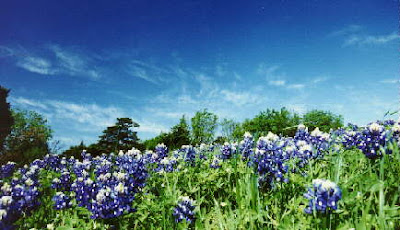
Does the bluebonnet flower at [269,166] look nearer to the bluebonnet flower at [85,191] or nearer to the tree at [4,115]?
the bluebonnet flower at [85,191]

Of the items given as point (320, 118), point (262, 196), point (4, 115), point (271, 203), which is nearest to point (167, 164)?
point (262, 196)

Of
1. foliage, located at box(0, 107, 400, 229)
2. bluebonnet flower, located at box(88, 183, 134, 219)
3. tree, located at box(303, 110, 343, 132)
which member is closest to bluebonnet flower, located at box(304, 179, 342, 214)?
foliage, located at box(0, 107, 400, 229)

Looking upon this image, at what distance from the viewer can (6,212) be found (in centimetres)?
390

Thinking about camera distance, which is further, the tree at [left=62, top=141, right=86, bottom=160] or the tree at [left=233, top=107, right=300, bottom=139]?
the tree at [left=233, top=107, right=300, bottom=139]

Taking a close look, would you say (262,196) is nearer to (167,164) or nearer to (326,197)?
(326,197)

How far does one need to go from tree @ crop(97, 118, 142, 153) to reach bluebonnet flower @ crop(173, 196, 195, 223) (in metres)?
21.6

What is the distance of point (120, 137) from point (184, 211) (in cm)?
2274

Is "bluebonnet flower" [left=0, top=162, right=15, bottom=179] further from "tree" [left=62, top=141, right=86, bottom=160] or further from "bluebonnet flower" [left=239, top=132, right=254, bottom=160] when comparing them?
"bluebonnet flower" [left=239, top=132, right=254, bottom=160]

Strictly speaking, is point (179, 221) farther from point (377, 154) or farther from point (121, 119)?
point (121, 119)

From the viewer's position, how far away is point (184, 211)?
11.5 feet

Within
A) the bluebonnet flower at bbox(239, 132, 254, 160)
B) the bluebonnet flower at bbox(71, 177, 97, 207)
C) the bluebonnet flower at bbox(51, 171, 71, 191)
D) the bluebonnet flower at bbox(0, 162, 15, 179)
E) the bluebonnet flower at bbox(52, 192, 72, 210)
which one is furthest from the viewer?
the bluebonnet flower at bbox(0, 162, 15, 179)

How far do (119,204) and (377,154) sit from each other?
349 centimetres

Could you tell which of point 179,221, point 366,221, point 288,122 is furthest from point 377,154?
point 288,122

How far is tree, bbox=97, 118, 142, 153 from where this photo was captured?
24.5 m
